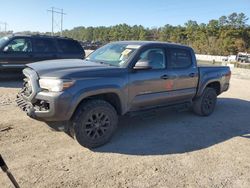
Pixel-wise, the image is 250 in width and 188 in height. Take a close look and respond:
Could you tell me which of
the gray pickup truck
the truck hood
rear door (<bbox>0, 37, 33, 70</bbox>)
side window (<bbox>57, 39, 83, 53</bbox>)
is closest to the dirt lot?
the gray pickup truck

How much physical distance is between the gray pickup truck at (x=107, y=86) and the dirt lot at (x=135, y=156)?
0.45 meters

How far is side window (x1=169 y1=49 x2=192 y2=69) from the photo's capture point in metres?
6.13

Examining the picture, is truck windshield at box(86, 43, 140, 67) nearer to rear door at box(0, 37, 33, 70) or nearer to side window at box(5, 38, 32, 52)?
rear door at box(0, 37, 33, 70)

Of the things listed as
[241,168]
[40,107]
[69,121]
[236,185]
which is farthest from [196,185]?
[40,107]

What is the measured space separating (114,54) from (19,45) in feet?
19.6

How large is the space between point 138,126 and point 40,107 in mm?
2406

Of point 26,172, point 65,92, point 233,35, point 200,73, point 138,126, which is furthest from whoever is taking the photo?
point 233,35

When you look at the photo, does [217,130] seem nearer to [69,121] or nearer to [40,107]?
[69,121]

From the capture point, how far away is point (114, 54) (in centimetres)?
565

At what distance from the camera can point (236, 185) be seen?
3.94 m

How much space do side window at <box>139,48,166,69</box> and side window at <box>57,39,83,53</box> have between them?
6154 mm

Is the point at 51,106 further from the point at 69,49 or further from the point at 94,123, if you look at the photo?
the point at 69,49

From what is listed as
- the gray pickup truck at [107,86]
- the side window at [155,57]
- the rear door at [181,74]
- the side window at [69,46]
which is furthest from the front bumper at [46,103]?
the side window at [69,46]

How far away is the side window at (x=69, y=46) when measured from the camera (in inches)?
438
